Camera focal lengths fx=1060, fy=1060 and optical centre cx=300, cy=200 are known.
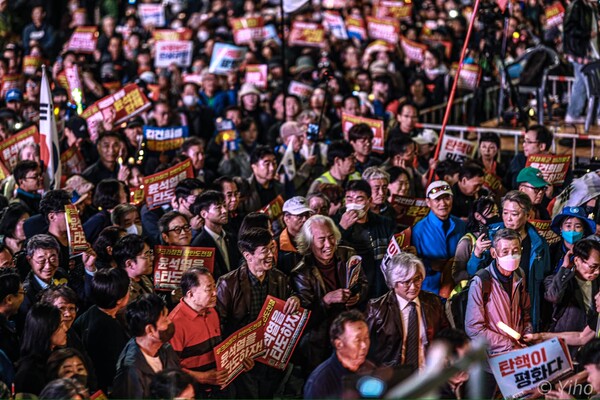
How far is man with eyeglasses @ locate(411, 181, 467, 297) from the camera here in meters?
8.77

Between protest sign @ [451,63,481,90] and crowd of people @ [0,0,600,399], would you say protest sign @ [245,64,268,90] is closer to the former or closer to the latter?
crowd of people @ [0,0,600,399]

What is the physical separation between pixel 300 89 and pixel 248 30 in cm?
385

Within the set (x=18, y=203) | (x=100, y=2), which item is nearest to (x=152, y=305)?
(x=18, y=203)

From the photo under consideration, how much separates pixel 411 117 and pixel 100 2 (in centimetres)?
1257

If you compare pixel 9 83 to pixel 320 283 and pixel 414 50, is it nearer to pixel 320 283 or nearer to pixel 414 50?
pixel 414 50

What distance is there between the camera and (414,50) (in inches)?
735

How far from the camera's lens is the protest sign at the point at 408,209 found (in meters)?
10.1

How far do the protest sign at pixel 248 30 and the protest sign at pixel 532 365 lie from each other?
524 inches

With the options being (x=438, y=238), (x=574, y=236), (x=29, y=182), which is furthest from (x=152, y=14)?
(x=574, y=236)

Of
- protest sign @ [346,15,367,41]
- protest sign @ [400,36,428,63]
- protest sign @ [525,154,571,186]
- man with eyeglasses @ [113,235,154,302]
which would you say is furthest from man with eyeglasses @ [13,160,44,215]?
protest sign @ [346,15,367,41]

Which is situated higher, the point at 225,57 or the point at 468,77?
the point at 225,57

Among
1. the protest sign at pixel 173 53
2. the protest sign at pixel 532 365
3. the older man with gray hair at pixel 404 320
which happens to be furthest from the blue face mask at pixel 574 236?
the protest sign at pixel 173 53

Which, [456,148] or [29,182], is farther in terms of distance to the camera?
[456,148]

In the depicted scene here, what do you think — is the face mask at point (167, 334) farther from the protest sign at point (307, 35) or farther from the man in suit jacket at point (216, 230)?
the protest sign at point (307, 35)
